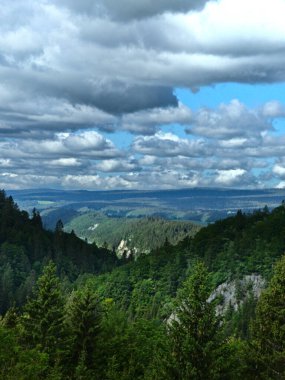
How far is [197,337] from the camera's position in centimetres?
4009

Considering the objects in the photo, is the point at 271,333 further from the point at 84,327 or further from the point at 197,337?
the point at 84,327

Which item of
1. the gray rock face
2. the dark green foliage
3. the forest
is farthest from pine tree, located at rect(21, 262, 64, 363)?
the gray rock face

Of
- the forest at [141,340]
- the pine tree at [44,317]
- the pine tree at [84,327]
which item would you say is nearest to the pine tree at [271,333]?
the forest at [141,340]

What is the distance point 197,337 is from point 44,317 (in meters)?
16.4

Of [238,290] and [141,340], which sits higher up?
[141,340]

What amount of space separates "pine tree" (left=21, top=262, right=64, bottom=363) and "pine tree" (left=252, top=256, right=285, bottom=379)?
17704 mm

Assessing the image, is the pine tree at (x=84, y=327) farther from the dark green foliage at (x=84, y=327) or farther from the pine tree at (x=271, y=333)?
the pine tree at (x=271, y=333)

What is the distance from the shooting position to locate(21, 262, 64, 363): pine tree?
161ft

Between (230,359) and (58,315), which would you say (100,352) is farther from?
(230,359)

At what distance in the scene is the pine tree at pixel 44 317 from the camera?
49219mm

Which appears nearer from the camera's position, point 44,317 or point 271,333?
point 271,333

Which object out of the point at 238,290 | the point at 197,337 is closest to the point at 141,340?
the point at 197,337

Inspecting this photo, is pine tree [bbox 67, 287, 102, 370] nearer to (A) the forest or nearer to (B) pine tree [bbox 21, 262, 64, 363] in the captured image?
(A) the forest

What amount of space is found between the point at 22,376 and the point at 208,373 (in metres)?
13.5
